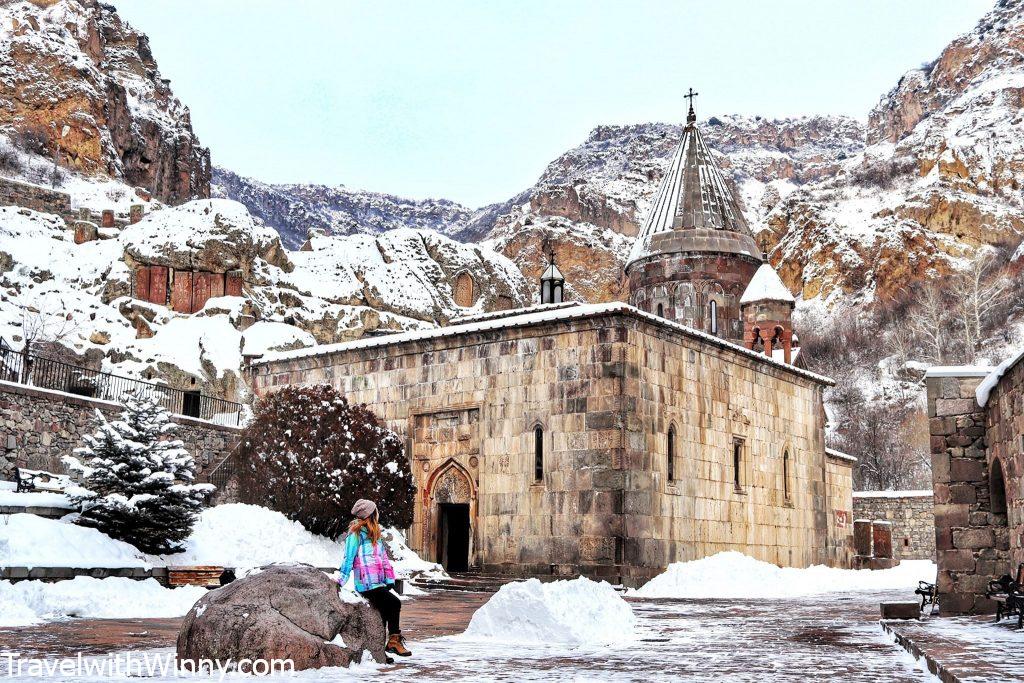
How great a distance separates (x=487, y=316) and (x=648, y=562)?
412 inches

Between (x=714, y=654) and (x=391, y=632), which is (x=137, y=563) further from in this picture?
(x=714, y=654)

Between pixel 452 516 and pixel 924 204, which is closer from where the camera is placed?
pixel 452 516

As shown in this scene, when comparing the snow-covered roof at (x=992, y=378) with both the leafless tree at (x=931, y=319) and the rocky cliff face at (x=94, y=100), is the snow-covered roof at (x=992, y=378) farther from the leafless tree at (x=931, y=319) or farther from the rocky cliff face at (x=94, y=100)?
the rocky cliff face at (x=94, y=100)

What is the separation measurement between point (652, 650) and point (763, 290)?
1002 inches

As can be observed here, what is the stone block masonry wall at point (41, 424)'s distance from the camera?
1767cm

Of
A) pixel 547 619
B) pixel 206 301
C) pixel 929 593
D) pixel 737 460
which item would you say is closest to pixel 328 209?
pixel 206 301

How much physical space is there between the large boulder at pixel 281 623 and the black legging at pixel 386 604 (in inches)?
10.9

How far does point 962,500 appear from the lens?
39.8ft

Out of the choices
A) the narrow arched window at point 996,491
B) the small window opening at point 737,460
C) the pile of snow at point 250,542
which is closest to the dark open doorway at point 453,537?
the pile of snow at point 250,542

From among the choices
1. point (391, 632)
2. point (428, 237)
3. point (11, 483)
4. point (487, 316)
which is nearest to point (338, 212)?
point (428, 237)

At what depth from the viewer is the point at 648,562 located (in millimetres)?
17203

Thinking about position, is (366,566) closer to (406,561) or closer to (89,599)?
(89,599)

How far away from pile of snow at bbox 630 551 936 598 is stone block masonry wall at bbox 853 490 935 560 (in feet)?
51.6

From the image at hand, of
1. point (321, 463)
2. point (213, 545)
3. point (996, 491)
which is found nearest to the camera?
point (996, 491)
